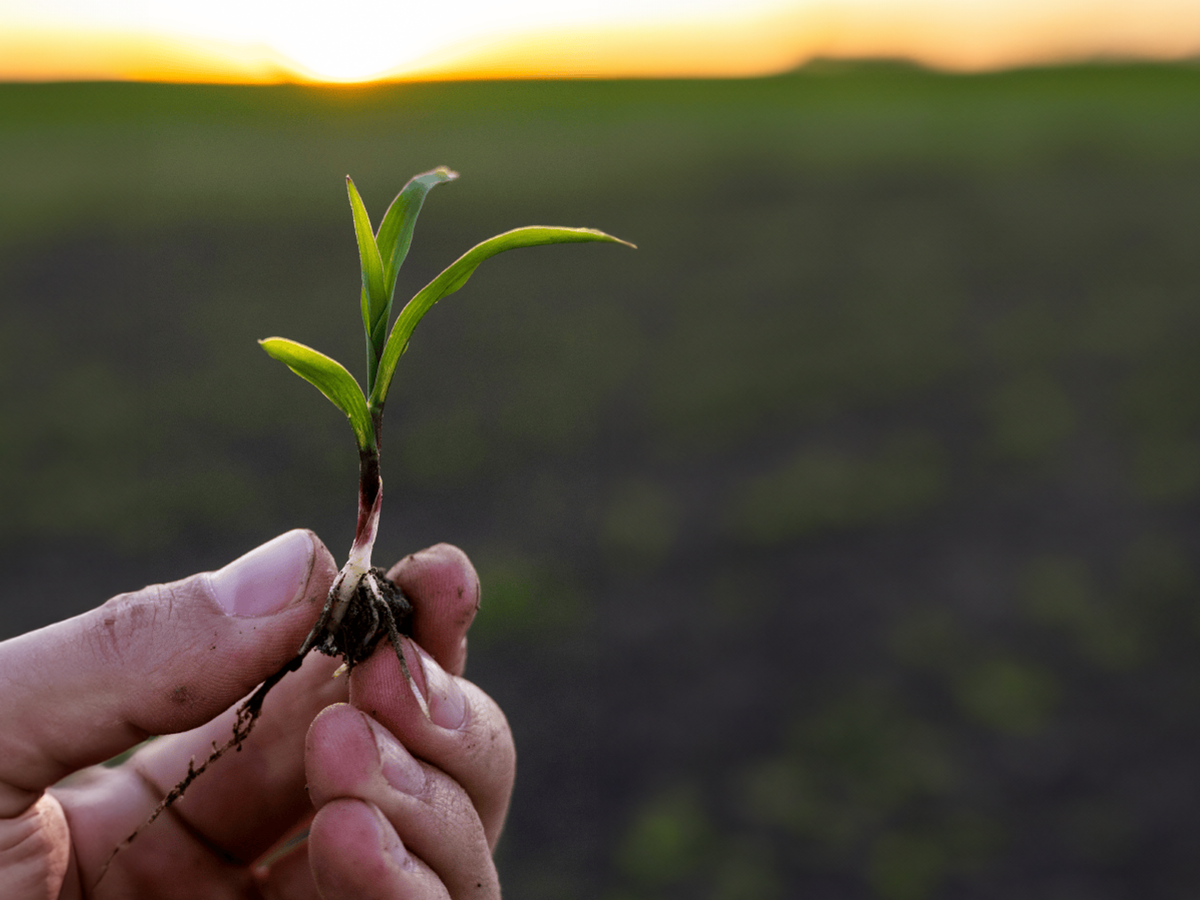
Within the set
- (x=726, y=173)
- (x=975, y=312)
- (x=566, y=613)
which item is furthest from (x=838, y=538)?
(x=726, y=173)

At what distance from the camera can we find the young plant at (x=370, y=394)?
1.34m

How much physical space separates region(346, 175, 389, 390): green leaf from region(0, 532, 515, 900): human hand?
298mm

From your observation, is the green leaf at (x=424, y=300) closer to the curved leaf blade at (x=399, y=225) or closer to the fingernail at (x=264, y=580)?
the curved leaf blade at (x=399, y=225)

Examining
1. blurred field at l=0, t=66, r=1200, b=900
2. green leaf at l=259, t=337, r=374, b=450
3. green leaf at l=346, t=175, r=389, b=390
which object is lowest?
blurred field at l=0, t=66, r=1200, b=900

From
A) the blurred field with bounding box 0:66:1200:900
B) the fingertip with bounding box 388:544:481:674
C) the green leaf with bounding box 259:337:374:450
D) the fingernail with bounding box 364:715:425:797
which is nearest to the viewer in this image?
the green leaf with bounding box 259:337:374:450

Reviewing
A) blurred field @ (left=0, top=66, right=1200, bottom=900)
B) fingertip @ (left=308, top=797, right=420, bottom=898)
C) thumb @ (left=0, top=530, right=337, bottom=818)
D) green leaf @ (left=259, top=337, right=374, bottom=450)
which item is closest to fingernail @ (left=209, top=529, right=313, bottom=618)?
thumb @ (left=0, top=530, right=337, bottom=818)

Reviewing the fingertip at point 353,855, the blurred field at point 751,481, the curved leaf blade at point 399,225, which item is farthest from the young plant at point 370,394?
the blurred field at point 751,481

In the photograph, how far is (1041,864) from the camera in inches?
102

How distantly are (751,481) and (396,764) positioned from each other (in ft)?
10.4

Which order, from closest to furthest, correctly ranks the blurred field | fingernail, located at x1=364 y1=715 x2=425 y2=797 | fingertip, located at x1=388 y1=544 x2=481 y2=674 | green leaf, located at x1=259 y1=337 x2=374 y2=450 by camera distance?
1. green leaf, located at x1=259 y1=337 x2=374 y2=450
2. fingernail, located at x1=364 y1=715 x2=425 y2=797
3. fingertip, located at x1=388 y1=544 x2=481 y2=674
4. the blurred field

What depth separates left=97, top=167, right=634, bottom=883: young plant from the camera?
4.39 feet

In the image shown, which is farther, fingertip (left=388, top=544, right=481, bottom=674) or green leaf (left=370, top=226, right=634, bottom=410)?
fingertip (left=388, top=544, right=481, bottom=674)

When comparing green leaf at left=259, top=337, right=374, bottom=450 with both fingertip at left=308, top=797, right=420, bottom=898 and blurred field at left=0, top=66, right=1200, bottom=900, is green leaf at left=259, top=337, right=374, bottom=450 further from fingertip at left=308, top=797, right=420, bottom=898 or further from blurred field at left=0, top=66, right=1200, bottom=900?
blurred field at left=0, top=66, right=1200, bottom=900

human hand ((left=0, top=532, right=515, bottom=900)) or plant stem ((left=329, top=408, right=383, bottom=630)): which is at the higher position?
plant stem ((left=329, top=408, right=383, bottom=630))
